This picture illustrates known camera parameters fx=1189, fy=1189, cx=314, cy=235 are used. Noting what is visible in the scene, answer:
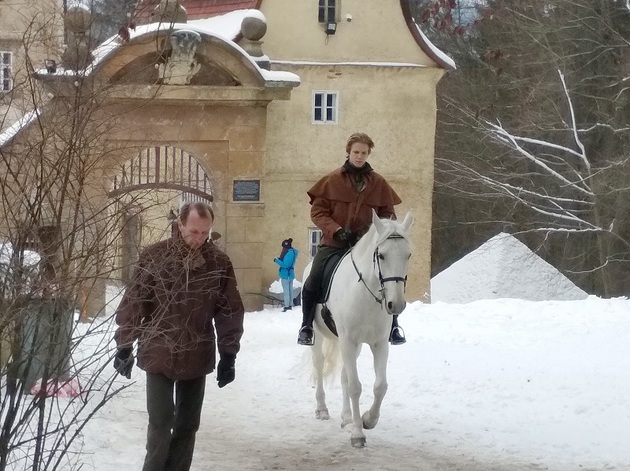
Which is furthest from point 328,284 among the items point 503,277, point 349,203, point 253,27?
point 503,277

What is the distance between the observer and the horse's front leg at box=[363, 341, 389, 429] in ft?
33.1

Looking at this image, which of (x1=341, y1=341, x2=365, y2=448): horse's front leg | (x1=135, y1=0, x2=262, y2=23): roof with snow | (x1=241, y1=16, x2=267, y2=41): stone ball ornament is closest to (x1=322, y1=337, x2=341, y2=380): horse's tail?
(x1=341, y1=341, x2=365, y2=448): horse's front leg

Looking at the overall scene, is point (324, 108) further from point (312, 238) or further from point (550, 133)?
point (550, 133)

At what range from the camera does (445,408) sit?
11.9 metres

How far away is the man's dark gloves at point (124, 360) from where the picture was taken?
665 cm

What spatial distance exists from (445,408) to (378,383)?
6.57 feet

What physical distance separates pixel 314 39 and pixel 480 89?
1141 centimetres

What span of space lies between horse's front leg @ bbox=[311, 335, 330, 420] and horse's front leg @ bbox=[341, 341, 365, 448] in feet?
3.35

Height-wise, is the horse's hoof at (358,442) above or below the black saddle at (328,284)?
below

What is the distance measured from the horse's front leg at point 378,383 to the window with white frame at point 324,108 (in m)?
19.5

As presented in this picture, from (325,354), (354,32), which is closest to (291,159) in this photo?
(354,32)

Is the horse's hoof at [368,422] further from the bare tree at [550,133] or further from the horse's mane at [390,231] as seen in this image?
the bare tree at [550,133]

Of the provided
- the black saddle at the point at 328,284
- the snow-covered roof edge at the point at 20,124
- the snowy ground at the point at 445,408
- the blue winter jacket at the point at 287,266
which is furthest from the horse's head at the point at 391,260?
the blue winter jacket at the point at 287,266

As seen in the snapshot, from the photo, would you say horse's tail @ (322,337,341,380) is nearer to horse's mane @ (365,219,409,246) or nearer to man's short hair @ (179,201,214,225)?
horse's mane @ (365,219,409,246)
